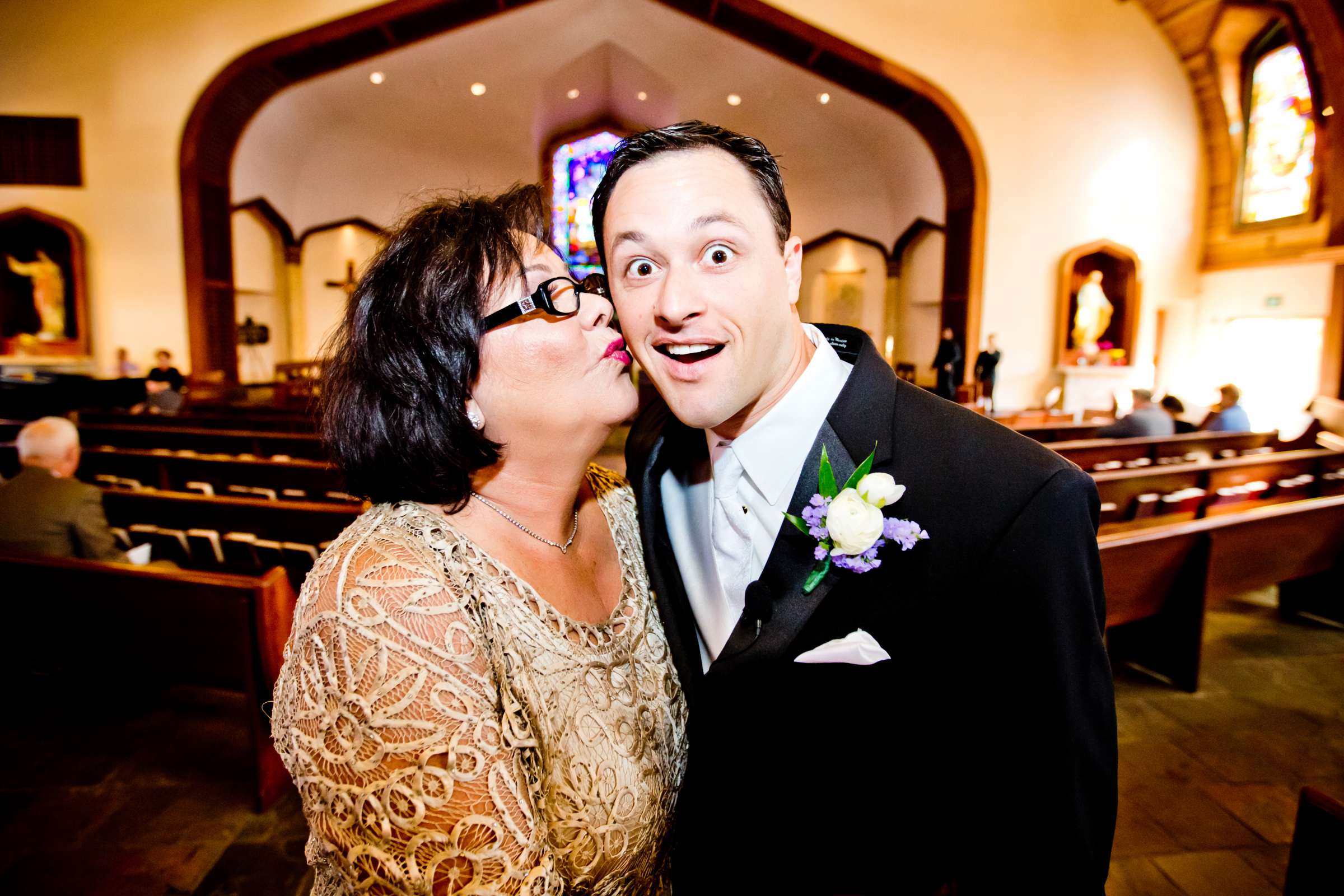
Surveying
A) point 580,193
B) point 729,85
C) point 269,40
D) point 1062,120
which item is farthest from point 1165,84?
point 269,40

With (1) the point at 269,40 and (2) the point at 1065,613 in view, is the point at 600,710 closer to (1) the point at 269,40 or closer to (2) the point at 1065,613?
(2) the point at 1065,613

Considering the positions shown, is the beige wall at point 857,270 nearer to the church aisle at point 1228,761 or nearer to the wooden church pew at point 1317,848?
the church aisle at point 1228,761

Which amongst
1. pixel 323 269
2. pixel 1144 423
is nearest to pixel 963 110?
pixel 1144 423

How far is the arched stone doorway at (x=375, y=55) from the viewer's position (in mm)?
10305

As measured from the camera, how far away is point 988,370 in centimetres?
1088

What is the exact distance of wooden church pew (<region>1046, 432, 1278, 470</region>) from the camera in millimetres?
5227

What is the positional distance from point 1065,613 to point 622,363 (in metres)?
0.98

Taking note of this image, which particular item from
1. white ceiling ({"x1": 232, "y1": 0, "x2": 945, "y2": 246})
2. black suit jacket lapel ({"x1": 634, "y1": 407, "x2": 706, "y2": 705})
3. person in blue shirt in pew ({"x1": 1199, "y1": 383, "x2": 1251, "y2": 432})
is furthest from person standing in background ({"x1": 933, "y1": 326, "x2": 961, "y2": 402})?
black suit jacket lapel ({"x1": 634, "y1": 407, "x2": 706, "y2": 705})

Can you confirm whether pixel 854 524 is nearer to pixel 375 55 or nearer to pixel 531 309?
pixel 531 309

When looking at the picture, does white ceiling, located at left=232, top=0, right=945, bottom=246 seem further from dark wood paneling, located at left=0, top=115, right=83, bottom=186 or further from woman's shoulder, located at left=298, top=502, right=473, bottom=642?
woman's shoulder, located at left=298, top=502, right=473, bottom=642

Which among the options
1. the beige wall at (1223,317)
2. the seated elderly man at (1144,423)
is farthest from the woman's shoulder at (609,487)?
the beige wall at (1223,317)

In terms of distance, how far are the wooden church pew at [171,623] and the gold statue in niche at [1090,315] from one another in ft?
41.4

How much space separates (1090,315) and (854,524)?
12.8 meters

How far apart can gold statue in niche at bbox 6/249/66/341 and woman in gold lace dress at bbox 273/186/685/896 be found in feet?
43.1
